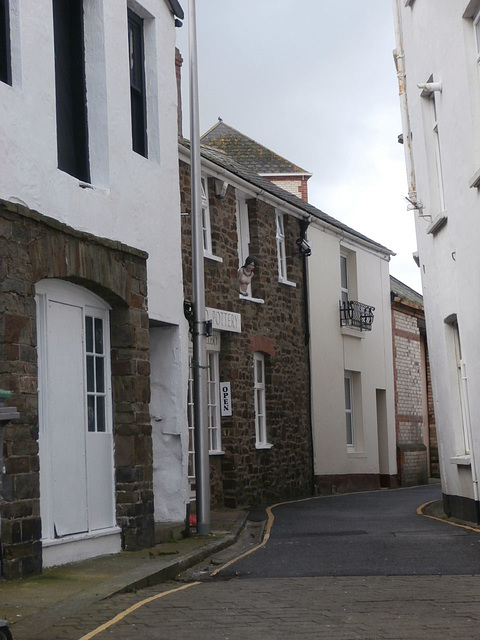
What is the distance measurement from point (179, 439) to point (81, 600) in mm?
6019

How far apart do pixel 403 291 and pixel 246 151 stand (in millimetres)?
7199

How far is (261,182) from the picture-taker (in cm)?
2475

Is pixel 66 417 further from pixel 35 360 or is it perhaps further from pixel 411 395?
pixel 411 395

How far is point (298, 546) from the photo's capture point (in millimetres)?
13516

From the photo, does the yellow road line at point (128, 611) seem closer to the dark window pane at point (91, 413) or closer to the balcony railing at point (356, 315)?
the dark window pane at point (91, 413)

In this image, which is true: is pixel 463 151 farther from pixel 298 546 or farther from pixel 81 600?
pixel 81 600

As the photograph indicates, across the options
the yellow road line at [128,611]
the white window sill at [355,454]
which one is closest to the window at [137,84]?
the yellow road line at [128,611]

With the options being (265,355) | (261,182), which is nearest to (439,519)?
(265,355)

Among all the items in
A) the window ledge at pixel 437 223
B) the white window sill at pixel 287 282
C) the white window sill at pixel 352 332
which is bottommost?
the white window sill at pixel 352 332

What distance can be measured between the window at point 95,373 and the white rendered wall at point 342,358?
13.5m

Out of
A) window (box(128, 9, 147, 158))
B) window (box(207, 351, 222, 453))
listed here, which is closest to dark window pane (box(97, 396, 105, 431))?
window (box(128, 9, 147, 158))

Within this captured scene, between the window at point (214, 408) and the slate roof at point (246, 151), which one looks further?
the slate roof at point (246, 151)

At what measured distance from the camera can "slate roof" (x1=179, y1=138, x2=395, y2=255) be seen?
70.6 feet

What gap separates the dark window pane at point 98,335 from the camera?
42.6 ft
